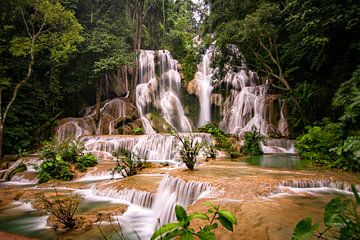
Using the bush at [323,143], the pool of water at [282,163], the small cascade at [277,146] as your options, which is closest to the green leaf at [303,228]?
the pool of water at [282,163]

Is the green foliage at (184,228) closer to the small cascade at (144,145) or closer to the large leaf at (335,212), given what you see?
the large leaf at (335,212)

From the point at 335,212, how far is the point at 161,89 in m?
22.1

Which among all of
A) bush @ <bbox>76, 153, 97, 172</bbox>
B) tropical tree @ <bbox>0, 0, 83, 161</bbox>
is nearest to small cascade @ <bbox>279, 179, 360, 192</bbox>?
bush @ <bbox>76, 153, 97, 172</bbox>

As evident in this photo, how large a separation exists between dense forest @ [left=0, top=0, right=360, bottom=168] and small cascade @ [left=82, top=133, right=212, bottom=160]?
4558 mm

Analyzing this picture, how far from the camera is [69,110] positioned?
20875mm

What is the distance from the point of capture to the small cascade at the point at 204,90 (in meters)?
22.3

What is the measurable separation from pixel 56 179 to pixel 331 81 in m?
13.3

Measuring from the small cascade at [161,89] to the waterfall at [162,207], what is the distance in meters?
15.4

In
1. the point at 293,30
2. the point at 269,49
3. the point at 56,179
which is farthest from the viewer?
the point at 269,49

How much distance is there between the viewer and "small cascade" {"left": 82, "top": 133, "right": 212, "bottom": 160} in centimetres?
1365

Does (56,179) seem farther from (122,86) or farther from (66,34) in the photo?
(122,86)

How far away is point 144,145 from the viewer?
45.6 feet

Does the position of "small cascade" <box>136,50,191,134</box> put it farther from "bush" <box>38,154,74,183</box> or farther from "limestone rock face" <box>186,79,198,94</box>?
"bush" <box>38,154,74,183</box>

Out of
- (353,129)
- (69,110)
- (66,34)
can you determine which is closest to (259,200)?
(353,129)
